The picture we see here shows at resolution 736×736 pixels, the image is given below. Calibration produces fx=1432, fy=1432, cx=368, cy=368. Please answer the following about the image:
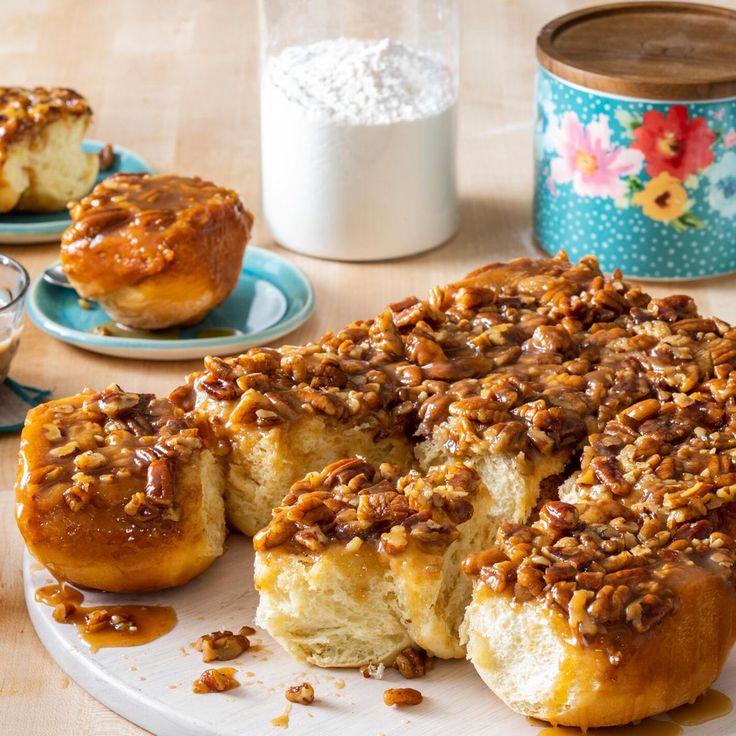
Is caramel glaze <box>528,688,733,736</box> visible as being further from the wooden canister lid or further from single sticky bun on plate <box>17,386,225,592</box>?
the wooden canister lid

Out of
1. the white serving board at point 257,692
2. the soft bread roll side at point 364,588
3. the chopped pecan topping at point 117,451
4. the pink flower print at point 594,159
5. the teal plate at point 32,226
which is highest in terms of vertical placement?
the pink flower print at point 594,159

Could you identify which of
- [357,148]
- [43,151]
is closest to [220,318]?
[357,148]

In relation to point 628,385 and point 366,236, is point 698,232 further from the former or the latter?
point 628,385

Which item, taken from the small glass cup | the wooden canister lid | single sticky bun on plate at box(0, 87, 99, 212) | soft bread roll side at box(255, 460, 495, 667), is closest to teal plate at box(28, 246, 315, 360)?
the small glass cup

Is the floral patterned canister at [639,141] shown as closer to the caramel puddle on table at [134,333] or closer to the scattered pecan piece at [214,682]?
the caramel puddle on table at [134,333]

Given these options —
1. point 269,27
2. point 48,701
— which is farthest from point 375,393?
point 269,27

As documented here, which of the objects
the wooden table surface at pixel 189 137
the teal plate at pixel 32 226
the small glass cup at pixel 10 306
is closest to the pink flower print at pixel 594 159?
the wooden table surface at pixel 189 137
